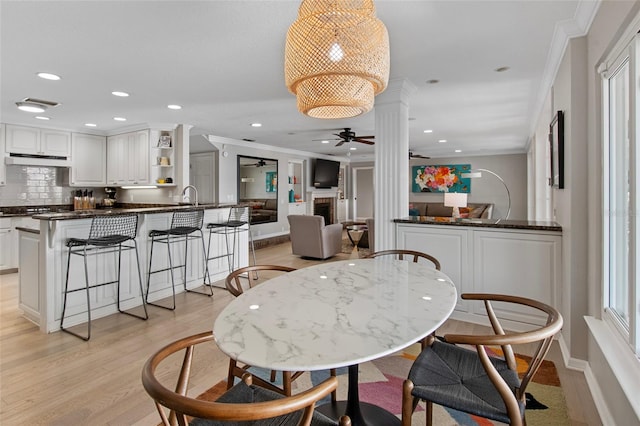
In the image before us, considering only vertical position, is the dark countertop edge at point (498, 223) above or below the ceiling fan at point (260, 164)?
below

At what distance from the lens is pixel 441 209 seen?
9812 millimetres

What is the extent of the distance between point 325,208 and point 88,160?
20.0ft

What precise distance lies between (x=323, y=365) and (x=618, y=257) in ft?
6.43

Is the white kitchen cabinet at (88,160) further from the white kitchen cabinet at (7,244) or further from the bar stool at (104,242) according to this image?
the bar stool at (104,242)

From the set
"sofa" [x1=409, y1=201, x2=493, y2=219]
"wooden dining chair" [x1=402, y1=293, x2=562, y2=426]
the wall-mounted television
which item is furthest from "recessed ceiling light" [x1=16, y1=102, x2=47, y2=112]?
"sofa" [x1=409, y1=201, x2=493, y2=219]

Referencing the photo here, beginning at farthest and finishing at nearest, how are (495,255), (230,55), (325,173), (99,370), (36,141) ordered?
(325,173) < (36,141) < (495,255) < (230,55) < (99,370)

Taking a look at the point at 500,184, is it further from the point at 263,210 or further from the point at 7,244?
the point at 7,244

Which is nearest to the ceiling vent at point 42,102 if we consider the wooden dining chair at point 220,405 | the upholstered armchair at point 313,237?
the upholstered armchair at point 313,237

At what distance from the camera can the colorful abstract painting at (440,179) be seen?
10070 mm

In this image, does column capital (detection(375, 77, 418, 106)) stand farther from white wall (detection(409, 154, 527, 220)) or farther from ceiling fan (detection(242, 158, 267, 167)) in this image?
white wall (detection(409, 154, 527, 220))

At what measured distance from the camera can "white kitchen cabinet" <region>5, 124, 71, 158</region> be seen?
533 centimetres

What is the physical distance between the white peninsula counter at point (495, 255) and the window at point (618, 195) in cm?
85

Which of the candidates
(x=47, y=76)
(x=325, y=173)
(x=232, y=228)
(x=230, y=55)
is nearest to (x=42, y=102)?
(x=47, y=76)

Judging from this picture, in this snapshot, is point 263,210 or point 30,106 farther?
point 263,210
